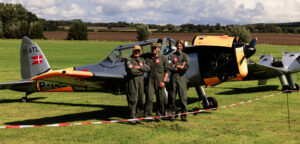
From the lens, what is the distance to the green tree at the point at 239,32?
6092 centimetres

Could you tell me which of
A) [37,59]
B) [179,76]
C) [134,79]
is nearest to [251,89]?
[179,76]

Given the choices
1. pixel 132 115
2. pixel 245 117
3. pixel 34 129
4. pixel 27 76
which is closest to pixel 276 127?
pixel 245 117

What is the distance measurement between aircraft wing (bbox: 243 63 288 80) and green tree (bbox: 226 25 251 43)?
4746cm

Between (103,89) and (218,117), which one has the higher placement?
(103,89)

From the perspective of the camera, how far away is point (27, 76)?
1169cm

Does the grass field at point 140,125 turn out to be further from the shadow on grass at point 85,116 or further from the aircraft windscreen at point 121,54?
the aircraft windscreen at point 121,54

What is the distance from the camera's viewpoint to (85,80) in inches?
316

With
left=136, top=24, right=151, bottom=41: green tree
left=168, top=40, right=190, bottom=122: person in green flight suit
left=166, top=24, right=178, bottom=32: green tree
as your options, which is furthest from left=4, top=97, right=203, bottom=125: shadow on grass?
left=166, top=24, right=178, bottom=32: green tree

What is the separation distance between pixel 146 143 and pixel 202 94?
12.2 feet

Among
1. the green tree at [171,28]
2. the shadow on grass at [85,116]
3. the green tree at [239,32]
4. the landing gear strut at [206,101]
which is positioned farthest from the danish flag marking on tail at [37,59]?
→ the green tree at [171,28]

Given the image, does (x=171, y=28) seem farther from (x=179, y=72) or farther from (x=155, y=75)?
(x=155, y=75)

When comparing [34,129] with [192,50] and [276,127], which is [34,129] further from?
[276,127]

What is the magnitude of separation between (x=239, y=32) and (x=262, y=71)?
167ft

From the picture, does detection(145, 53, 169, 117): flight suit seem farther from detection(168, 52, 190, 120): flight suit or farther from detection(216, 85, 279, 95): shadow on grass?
detection(216, 85, 279, 95): shadow on grass
